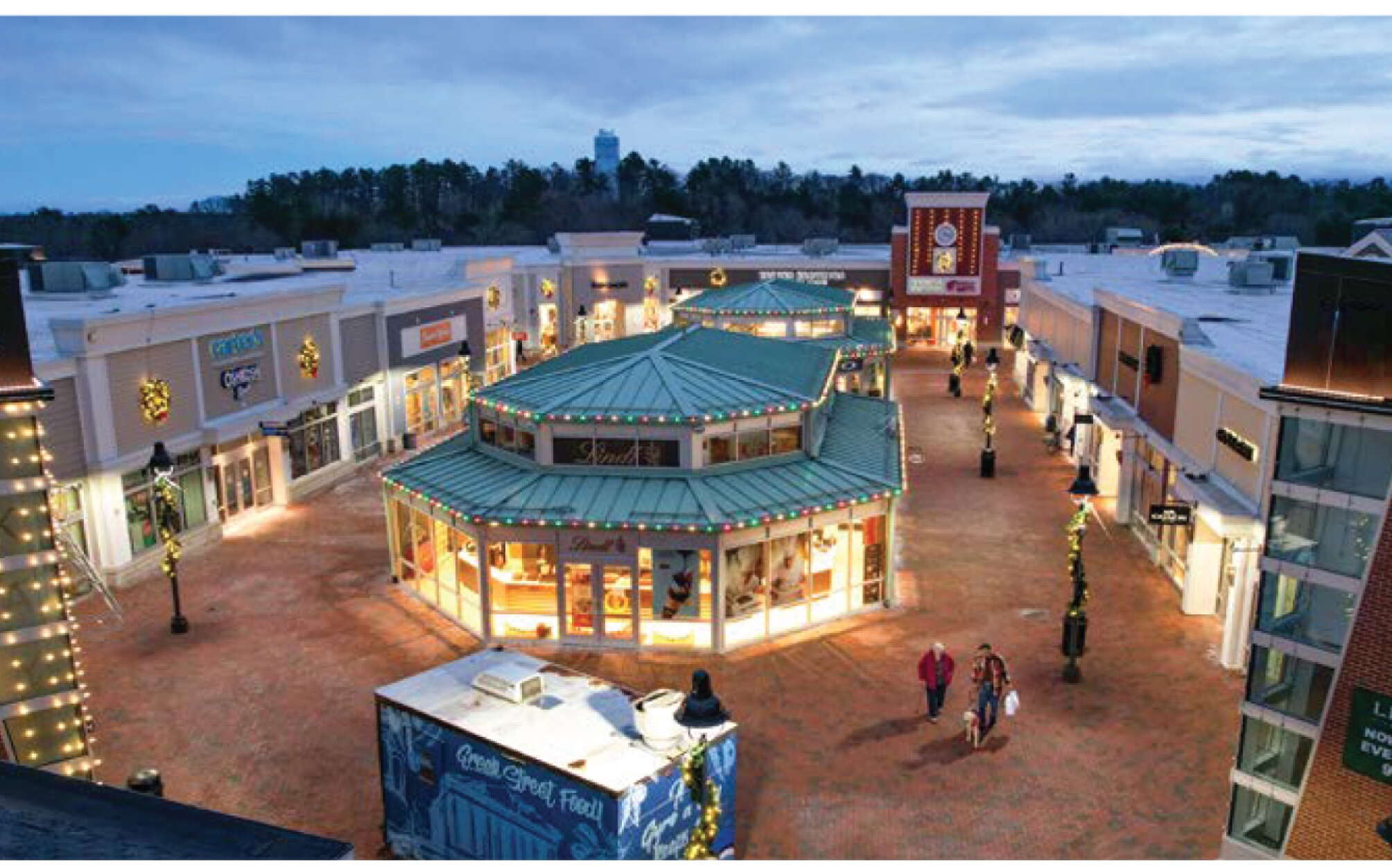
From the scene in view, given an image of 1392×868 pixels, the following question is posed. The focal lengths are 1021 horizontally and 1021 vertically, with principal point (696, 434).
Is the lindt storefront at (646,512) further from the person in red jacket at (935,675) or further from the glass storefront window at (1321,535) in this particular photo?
the glass storefront window at (1321,535)

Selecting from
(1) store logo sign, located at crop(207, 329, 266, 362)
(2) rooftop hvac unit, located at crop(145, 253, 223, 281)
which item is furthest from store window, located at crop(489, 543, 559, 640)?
(2) rooftop hvac unit, located at crop(145, 253, 223, 281)

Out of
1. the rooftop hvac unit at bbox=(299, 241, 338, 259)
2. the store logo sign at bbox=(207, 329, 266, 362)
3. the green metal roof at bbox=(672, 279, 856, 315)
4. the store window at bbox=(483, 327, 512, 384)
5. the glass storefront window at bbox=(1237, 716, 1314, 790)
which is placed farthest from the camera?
the rooftop hvac unit at bbox=(299, 241, 338, 259)

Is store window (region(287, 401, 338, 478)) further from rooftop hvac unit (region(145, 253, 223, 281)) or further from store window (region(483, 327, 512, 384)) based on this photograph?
store window (region(483, 327, 512, 384))

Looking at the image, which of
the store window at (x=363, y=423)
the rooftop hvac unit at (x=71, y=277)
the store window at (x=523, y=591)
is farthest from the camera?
the store window at (x=363, y=423)

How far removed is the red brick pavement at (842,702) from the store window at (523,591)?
0.87 m

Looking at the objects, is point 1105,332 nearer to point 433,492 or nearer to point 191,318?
point 433,492

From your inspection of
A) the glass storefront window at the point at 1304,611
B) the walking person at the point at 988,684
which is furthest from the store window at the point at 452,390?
the glass storefront window at the point at 1304,611

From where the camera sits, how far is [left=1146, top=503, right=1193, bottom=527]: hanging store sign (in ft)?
73.1

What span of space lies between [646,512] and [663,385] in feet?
13.1

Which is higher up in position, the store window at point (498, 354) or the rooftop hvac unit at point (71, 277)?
the rooftop hvac unit at point (71, 277)

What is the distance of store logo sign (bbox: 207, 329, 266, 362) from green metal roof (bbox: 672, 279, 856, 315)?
66.2 ft

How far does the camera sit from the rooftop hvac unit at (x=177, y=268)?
38.2 metres

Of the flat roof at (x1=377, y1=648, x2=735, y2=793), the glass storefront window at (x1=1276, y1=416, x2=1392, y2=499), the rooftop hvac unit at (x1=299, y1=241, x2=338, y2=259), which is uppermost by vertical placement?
the rooftop hvac unit at (x1=299, y1=241, x2=338, y2=259)

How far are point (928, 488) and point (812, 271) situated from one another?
34907mm
